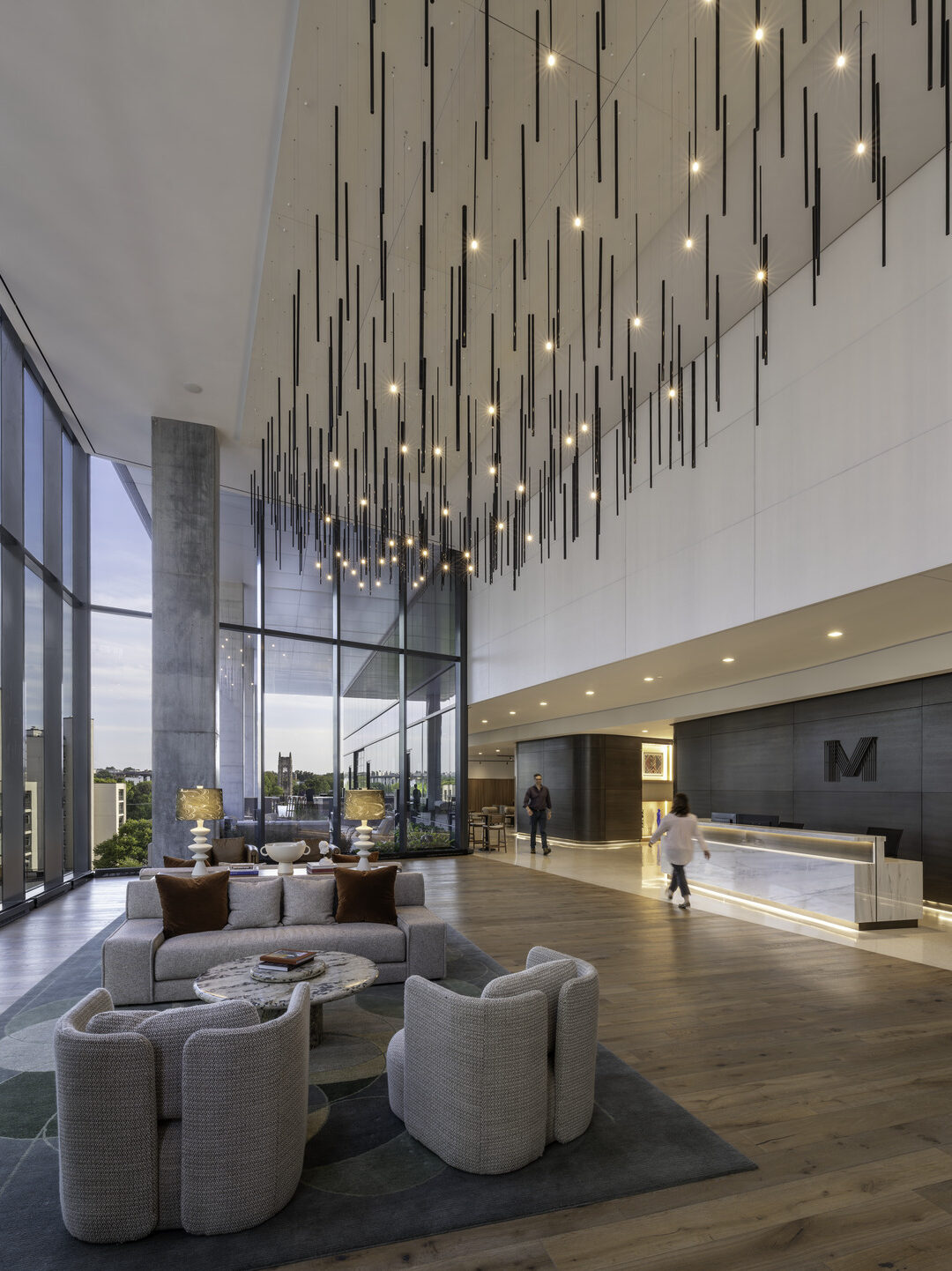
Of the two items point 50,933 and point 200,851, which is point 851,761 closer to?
point 200,851

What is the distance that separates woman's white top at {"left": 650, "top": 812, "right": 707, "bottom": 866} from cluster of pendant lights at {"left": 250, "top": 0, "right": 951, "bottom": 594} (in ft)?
12.2

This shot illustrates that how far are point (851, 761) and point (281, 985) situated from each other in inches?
364

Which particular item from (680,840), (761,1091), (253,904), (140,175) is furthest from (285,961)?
(680,840)

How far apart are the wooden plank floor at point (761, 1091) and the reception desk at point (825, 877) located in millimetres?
890

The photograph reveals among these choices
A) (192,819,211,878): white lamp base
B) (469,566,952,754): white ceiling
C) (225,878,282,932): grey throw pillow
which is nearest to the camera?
(225,878,282,932): grey throw pillow

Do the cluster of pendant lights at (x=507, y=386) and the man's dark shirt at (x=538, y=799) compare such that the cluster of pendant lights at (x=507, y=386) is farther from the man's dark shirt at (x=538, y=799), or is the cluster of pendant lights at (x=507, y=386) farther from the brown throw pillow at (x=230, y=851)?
the man's dark shirt at (x=538, y=799)

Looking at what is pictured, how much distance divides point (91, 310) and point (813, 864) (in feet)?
32.3

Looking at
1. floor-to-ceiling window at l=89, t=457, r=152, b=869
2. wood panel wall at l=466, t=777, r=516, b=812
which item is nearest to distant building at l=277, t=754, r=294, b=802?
floor-to-ceiling window at l=89, t=457, r=152, b=869

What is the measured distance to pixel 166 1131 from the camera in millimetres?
2891

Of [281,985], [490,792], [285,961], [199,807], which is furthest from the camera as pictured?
[490,792]

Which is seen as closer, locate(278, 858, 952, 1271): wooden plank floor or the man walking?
locate(278, 858, 952, 1271): wooden plank floor

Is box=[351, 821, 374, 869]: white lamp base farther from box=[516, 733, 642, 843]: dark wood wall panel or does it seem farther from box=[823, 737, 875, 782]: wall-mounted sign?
box=[516, 733, 642, 843]: dark wood wall panel

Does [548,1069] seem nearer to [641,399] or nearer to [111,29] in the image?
[111,29]

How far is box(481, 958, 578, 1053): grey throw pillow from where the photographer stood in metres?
3.44
